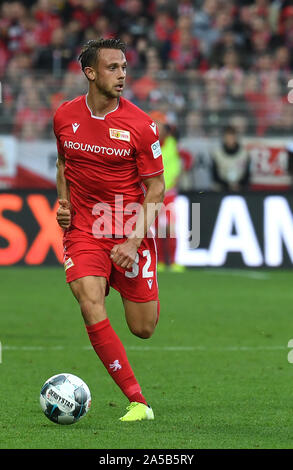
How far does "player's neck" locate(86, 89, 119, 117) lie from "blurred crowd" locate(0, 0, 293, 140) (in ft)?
34.8

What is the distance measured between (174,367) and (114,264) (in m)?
2.19

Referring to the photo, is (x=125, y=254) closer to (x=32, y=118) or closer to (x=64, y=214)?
(x=64, y=214)

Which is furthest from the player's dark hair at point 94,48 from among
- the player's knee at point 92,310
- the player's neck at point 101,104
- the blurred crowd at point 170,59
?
the blurred crowd at point 170,59

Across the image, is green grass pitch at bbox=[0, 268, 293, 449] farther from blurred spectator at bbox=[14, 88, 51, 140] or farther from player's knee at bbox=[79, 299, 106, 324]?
blurred spectator at bbox=[14, 88, 51, 140]

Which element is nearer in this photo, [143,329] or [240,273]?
[143,329]

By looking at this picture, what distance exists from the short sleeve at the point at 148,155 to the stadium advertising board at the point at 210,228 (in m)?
9.15

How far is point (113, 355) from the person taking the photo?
21.1 feet

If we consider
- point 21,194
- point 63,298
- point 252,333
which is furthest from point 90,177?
point 21,194

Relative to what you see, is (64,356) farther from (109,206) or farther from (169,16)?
(169,16)

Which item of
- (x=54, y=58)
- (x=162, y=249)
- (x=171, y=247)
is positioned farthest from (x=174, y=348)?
(x=54, y=58)

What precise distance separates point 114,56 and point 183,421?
221 cm

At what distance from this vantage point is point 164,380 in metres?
7.95

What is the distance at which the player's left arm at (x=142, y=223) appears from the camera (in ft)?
21.0

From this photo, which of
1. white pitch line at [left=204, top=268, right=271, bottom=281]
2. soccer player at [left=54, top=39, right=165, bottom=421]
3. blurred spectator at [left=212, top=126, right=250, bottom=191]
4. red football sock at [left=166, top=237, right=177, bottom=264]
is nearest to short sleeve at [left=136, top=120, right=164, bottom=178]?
soccer player at [left=54, top=39, right=165, bottom=421]
